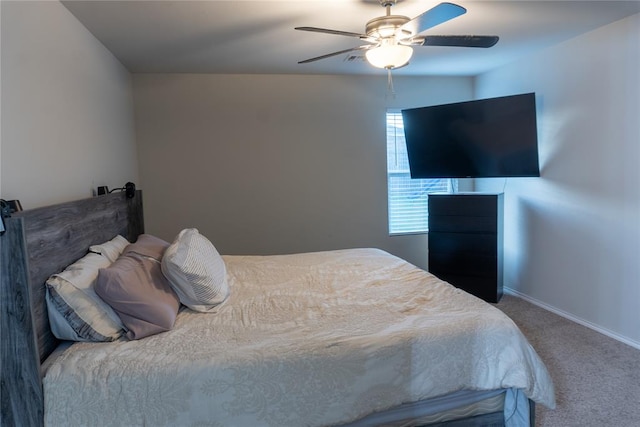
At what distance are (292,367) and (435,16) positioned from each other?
168cm

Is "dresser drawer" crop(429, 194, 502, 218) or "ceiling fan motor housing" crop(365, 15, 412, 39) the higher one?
"ceiling fan motor housing" crop(365, 15, 412, 39)

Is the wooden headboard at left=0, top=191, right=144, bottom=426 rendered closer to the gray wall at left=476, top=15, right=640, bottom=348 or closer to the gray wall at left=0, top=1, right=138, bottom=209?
the gray wall at left=0, top=1, right=138, bottom=209

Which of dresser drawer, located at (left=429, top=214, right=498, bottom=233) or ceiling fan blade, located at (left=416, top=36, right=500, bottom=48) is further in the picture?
dresser drawer, located at (left=429, top=214, right=498, bottom=233)

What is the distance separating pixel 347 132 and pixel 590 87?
85.8 inches

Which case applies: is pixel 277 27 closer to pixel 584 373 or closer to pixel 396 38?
pixel 396 38

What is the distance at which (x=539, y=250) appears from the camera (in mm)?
3785

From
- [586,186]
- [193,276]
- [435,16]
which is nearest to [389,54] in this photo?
[435,16]

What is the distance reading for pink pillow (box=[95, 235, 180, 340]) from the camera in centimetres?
176

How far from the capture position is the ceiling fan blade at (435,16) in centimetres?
177

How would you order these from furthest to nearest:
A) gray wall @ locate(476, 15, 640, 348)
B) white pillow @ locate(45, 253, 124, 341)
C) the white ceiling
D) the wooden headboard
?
1. gray wall @ locate(476, 15, 640, 348)
2. the white ceiling
3. white pillow @ locate(45, 253, 124, 341)
4. the wooden headboard

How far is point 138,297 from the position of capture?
5.93ft

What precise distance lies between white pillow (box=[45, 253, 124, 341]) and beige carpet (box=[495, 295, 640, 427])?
2.17m

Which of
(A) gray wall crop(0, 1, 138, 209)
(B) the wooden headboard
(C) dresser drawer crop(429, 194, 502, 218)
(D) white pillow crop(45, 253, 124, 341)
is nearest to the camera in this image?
(B) the wooden headboard

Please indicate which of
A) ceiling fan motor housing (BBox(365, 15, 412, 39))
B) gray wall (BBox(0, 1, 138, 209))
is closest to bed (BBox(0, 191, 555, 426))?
gray wall (BBox(0, 1, 138, 209))
